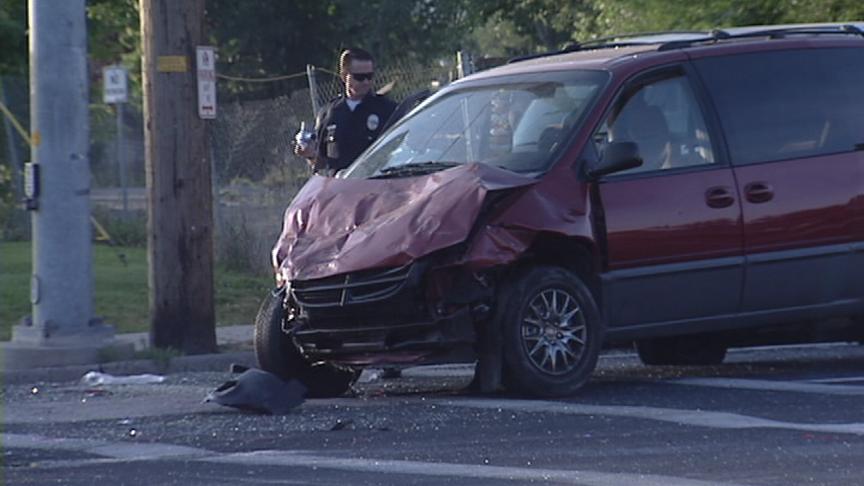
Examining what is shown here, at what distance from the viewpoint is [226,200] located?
1881 centimetres

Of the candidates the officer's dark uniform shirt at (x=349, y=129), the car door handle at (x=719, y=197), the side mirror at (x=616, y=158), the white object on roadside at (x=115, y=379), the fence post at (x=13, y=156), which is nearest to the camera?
the side mirror at (x=616, y=158)

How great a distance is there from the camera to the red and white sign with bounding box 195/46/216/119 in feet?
38.8

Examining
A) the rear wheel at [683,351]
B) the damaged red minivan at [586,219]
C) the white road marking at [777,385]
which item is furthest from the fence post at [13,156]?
the white road marking at [777,385]

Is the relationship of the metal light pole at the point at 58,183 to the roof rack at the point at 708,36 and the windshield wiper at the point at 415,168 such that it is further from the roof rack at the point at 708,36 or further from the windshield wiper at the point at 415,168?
the roof rack at the point at 708,36

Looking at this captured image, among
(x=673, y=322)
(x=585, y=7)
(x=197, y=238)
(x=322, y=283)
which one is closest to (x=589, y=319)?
(x=673, y=322)

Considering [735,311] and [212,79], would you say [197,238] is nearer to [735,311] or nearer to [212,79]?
[212,79]

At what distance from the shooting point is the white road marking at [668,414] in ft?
26.2

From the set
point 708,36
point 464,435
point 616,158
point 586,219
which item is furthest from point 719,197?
point 464,435

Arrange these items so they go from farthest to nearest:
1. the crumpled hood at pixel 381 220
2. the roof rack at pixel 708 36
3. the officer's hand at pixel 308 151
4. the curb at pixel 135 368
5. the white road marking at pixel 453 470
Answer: the officer's hand at pixel 308 151
the curb at pixel 135 368
the roof rack at pixel 708 36
the crumpled hood at pixel 381 220
the white road marking at pixel 453 470

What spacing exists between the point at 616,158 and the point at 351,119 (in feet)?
9.33

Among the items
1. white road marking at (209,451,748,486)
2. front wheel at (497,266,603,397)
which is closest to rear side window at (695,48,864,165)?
front wheel at (497,266,603,397)

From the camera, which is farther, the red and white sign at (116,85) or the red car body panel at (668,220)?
the red and white sign at (116,85)

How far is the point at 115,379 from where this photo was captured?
→ 1089 centimetres

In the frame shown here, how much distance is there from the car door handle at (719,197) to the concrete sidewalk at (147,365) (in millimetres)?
3742
